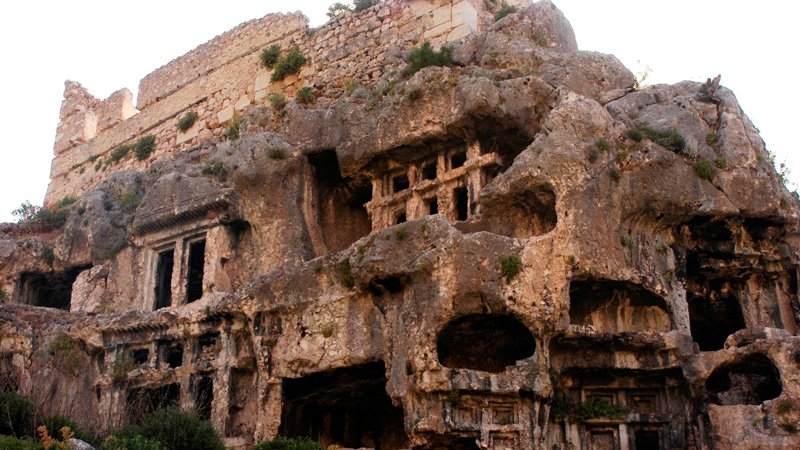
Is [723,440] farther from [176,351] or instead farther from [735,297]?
[176,351]

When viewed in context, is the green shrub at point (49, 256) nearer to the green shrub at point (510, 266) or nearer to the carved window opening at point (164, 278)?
the carved window opening at point (164, 278)

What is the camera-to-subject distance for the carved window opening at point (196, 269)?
26609mm

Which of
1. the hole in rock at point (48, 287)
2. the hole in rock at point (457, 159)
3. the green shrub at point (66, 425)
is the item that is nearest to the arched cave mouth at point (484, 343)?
the hole in rock at point (457, 159)

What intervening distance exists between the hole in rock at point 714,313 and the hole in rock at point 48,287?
56.2 feet

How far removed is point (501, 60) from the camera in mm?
24078

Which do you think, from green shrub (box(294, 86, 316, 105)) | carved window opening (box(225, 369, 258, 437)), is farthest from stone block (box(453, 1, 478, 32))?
carved window opening (box(225, 369, 258, 437))

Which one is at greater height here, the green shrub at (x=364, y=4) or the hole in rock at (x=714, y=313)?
the green shrub at (x=364, y=4)

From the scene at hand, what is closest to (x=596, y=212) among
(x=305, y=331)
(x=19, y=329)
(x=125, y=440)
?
(x=305, y=331)

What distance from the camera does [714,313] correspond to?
75.1 feet

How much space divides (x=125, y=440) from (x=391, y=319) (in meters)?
5.74

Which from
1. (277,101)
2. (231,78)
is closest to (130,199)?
(277,101)

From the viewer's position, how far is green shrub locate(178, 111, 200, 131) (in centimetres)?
3378

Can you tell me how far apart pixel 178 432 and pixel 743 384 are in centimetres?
1190

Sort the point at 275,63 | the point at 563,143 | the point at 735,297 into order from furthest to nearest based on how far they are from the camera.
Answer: the point at 275,63 → the point at 735,297 → the point at 563,143
